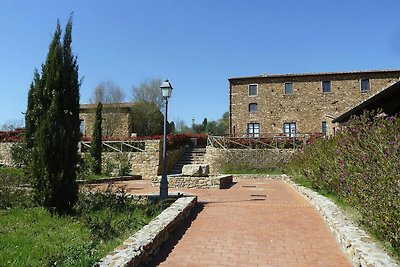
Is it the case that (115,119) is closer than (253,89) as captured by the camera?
No

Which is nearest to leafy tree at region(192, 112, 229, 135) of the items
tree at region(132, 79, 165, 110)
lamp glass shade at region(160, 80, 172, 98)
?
tree at region(132, 79, 165, 110)

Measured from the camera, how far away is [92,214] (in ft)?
23.5

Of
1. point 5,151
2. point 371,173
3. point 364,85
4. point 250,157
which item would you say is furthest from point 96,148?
point 364,85

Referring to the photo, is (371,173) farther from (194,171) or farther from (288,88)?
(288,88)

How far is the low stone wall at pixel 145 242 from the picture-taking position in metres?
4.08

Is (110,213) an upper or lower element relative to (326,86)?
lower

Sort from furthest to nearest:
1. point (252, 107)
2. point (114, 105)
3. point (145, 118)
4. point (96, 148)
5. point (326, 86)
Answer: point (145, 118) < point (114, 105) < point (252, 107) < point (326, 86) < point (96, 148)

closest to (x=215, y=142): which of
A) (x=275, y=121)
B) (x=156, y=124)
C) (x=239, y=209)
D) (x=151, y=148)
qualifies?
(x=151, y=148)

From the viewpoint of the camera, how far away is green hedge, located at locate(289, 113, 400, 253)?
15.0 feet

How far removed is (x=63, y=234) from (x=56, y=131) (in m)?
2.55

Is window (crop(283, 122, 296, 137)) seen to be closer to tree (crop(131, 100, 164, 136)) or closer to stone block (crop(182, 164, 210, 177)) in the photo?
tree (crop(131, 100, 164, 136))

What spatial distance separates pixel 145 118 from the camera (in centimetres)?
3506

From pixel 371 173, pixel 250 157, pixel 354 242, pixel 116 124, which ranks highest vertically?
pixel 116 124

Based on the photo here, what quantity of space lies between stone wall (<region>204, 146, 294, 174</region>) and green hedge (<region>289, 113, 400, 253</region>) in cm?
1282
